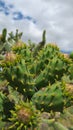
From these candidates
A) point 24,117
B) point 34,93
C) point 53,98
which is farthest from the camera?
point 34,93

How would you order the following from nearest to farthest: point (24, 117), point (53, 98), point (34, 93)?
point (24, 117) → point (53, 98) → point (34, 93)

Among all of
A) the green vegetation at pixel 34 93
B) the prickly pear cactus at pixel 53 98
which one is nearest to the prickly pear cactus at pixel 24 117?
the green vegetation at pixel 34 93

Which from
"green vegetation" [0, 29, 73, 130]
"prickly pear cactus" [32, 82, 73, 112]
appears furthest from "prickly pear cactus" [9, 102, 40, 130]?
"prickly pear cactus" [32, 82, 73, 112]

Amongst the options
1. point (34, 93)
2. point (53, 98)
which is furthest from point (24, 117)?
point (34, 93)

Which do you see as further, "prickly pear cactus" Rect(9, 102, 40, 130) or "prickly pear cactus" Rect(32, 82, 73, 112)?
"prickly pear cactus" Rect(32, 82, 73, 112)

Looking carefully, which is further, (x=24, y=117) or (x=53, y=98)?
(x=53, y=98)

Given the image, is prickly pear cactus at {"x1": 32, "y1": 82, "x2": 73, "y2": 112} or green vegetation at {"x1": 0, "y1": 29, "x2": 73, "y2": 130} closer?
green vegetation at {"x1": 0, "y1": 29, "x2": 73, "y2": 130}

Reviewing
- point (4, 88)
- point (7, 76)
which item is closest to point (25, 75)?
point (7, 76)

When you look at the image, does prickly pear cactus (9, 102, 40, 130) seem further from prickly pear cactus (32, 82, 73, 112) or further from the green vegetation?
A: prickly pear cactus (32, 82, 73, 112)

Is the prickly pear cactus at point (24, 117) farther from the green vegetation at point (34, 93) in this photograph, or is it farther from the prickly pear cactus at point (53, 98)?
the prickly pear cactus at point (53, 98)

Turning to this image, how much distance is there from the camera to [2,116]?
12.3 ft

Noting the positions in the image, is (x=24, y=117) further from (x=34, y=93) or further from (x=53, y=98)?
(x=34, y=93)

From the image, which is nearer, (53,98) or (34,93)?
(53,98)

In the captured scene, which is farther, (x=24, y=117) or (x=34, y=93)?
(x=34, y=93)
